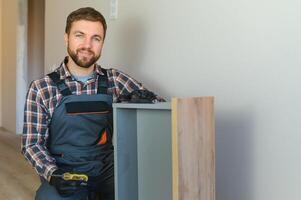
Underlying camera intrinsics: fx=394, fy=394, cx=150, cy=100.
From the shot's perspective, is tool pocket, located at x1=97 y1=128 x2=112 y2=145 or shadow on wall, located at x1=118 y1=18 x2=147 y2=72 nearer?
tool pocket, located at x1=97 y1=128 x2=112 y2=145

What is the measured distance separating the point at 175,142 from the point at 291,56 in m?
0.40

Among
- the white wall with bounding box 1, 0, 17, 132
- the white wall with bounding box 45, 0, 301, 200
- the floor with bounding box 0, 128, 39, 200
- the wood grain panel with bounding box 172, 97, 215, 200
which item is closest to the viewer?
the wood grain panel with bounding box 172, 97, 215, 200

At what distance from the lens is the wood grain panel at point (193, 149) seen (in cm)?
98

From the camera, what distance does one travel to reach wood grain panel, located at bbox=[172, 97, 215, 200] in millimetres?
983

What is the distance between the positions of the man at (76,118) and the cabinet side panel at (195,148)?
14.6 inches

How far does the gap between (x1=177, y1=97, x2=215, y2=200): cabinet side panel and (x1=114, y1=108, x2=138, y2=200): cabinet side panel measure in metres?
0.30

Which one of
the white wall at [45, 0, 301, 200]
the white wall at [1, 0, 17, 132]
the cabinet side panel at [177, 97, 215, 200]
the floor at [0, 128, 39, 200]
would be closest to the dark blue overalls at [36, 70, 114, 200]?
the white wall at [45, 0, 301, 200]

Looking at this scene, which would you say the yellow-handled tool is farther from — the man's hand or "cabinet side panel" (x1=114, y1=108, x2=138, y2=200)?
"cabinet side panel" (x1=114, y1=108, x2=138, y2=200)

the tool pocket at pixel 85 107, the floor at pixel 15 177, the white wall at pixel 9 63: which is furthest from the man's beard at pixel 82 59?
the white wall at pixel 9 63

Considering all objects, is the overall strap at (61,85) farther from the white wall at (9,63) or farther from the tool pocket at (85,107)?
the white wall at (9,63)

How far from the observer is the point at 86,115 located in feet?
4.55

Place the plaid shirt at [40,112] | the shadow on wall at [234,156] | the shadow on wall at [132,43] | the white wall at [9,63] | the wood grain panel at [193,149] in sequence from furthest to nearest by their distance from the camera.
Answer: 1. the white wall at [9,63]
2. the shadow on wall at [132,43]
3. the plaid shirt at [40,112]
4. the shadow on wall at [234,156]
5. the wood grain panel at [193,149]

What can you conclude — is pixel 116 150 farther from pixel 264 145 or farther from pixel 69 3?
pixel 69 3

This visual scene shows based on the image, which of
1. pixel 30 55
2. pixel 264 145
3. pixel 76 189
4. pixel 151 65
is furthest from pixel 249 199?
pixel 30 55
